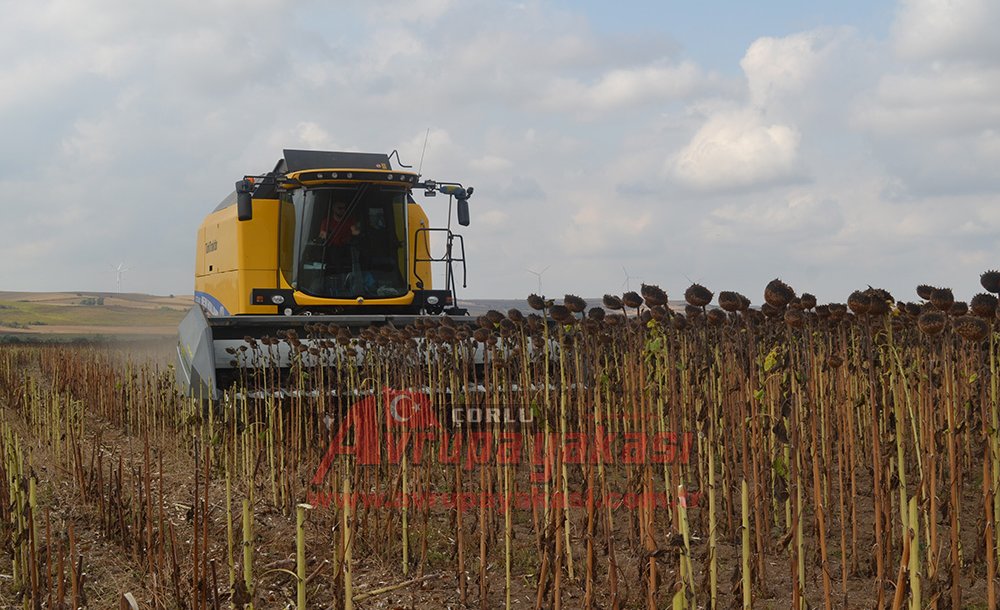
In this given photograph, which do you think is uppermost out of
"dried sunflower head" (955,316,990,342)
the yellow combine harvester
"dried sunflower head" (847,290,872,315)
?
the yellow combine harvester

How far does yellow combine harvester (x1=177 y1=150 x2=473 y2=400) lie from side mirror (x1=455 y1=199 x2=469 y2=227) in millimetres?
12

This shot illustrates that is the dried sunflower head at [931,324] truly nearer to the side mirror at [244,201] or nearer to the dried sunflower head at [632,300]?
the dried sunflower head at [632,300]

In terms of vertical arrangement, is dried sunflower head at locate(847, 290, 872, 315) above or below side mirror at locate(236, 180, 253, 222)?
below

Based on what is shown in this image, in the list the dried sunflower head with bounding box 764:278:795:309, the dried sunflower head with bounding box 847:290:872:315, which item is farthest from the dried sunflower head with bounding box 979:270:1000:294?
the dried sunflower head with bounding box 764:278:795:309

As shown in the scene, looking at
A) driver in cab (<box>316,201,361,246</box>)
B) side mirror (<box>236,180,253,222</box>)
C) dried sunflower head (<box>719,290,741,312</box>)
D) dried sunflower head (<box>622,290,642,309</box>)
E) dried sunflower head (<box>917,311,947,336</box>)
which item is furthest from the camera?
driver in cab (<box>316,201,361,246</box>)

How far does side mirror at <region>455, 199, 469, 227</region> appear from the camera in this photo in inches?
450

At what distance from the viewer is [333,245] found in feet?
37.6

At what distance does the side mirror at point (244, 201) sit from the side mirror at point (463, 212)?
2.39m

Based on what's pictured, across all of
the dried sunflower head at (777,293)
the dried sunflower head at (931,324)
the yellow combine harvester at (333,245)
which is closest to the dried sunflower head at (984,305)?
the dried sunflower head at (931,324)

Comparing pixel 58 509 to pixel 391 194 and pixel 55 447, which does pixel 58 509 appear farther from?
pixel 391 194

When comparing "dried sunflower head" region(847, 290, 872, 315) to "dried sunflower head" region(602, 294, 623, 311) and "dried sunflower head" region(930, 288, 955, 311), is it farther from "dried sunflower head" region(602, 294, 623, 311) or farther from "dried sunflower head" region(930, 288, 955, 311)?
"dried sunflower head" region(602, 294, 623, 311)

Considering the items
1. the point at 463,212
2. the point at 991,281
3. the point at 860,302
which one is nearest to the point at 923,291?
the point at 991,281

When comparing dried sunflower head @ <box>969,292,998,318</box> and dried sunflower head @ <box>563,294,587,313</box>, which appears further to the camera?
dried sunflower head @ <box>563,294,587,313</box>

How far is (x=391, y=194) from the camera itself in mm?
11828
